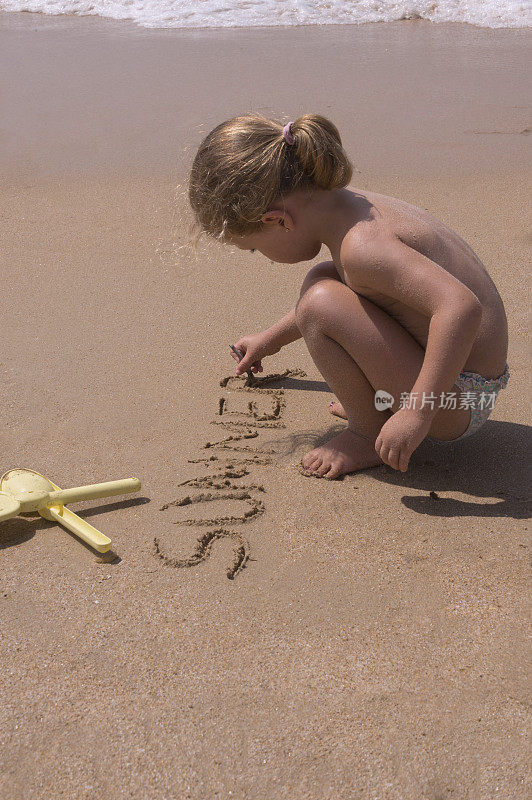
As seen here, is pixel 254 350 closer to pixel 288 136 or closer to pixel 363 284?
pixel 363 284

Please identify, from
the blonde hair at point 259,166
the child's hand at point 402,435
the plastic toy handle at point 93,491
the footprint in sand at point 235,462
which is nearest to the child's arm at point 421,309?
the child's hand at point 402,435

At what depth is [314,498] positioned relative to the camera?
213cm

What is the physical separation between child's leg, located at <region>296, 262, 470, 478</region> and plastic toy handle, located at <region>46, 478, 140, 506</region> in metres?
0.47

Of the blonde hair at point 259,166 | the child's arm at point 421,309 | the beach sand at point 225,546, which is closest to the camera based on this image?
the beach sand at point 225,546

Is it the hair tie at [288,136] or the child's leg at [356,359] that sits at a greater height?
the hair tie at [288,136]

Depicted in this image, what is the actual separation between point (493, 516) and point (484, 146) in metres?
2.92

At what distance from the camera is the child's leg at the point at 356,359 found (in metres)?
2.07

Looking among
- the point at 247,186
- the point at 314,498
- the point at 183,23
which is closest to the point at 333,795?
the point at 314,498

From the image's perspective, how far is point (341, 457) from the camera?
2.22 m

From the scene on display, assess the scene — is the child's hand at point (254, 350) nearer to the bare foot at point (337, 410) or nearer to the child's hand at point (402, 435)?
the bare foot at point (337, 410)

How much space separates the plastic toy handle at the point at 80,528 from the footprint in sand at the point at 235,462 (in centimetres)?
13

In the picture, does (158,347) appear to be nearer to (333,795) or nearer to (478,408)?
(478,408)

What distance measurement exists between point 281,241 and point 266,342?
19.7 inches

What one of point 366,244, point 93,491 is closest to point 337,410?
point 366,244
